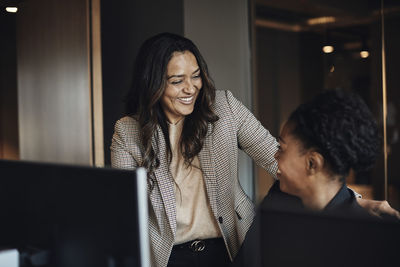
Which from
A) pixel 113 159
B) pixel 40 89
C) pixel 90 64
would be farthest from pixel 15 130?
pixel 113 159

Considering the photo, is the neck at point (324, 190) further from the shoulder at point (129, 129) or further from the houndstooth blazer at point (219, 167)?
the shoulder at point (129, 129)

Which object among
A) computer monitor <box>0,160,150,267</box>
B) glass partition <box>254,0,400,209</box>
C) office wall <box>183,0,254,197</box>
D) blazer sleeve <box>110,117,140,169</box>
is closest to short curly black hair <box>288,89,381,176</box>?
computer monitor <box>0,160,150,267</box>

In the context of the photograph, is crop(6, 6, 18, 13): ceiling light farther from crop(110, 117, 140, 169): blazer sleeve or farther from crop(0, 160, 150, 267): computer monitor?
crop(0, 160, 150, 267): computer monitor

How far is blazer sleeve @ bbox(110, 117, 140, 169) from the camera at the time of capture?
2221 millimetres

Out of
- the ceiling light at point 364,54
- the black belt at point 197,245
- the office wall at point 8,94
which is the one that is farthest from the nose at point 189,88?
the office wall at point 8,94

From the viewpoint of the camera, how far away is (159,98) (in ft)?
7.32

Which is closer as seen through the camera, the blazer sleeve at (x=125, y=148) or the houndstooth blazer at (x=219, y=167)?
the houndstooth blazer at (x=219, y=167)

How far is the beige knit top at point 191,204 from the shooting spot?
209 cm

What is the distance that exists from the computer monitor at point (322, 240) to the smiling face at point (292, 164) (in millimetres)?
425

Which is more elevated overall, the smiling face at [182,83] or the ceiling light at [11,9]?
the ceiling light at [11,9]

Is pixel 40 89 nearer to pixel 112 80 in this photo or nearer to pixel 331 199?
pixel 112 80

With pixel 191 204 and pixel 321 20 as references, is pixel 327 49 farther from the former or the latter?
pixel 191 204

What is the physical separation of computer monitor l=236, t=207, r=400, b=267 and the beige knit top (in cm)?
92

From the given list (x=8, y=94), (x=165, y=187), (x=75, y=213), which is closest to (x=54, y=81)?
(x=8, y=94)
